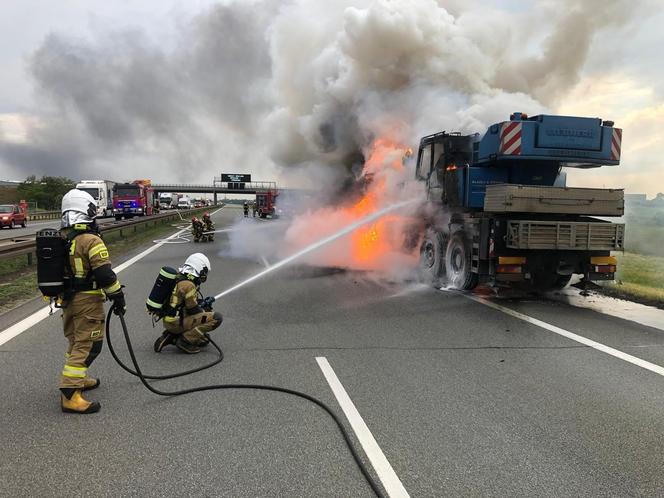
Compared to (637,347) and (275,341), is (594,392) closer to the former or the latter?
(637,347)

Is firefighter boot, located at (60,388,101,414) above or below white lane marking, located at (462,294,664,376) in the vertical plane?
below

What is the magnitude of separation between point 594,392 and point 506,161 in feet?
17.7

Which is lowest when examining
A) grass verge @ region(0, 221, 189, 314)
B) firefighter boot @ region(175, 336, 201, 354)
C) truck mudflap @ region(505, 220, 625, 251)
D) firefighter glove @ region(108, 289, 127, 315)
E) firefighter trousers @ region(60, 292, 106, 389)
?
grass verge @ region(0, 221, 189, 314)

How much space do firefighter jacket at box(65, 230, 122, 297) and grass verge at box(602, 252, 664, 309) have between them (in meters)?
7.98

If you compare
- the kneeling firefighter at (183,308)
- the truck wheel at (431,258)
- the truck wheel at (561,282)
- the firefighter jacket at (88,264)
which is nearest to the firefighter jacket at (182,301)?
the kneeling firefighter at (183,308)

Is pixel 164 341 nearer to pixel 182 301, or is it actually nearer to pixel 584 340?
pixel 182 301

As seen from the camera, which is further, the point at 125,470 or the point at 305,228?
the point at 305,228

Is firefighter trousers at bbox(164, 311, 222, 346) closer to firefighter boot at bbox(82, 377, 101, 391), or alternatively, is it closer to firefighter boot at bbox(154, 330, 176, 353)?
firefighter boot at bbox(154, 330, 176, 353)

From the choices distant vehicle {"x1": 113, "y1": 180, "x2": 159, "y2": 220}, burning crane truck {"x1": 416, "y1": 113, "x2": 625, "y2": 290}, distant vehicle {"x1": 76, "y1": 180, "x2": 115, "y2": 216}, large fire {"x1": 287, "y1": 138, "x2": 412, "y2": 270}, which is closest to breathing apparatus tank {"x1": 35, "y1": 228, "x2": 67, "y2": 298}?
burning crane truck {"x1": 416, "y1": 113, "x2": 625, "y2": 290}

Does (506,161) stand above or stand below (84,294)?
above

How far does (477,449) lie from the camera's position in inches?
126

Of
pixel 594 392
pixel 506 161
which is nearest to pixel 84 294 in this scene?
→ pixel 594 392

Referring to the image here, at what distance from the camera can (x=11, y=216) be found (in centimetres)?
2827

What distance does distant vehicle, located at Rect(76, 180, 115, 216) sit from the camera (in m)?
35.8
